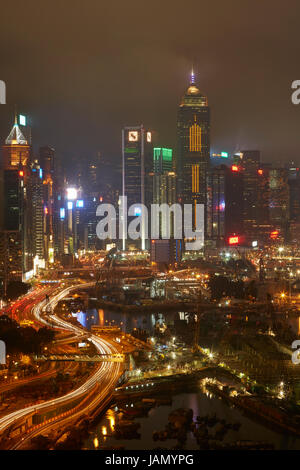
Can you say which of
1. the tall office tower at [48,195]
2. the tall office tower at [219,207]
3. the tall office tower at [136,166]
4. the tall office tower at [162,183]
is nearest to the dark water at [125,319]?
the tall office tower at [48,195]

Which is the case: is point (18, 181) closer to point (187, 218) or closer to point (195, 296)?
point (195, 296)

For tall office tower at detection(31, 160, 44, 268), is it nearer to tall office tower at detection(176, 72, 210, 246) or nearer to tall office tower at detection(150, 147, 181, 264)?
tall office tower at detection(150, 147, 181, 264)

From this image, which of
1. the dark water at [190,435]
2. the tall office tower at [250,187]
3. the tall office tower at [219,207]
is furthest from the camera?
the tall office tower at [250,187]

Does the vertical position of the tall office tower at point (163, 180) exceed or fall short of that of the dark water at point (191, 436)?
it exceeds it

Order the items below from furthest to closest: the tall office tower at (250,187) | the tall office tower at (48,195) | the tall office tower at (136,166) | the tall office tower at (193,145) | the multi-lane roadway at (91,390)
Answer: the tall office tower at (250,187) < the tall office tower at (193,145) < the tall office tower at (136,166) < the tall office tower at (48,195) < the multi-lane roadway at (91,390)

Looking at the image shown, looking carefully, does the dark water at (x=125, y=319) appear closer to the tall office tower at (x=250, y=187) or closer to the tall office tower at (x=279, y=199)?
the tall office tower at (x=250, y=187)
